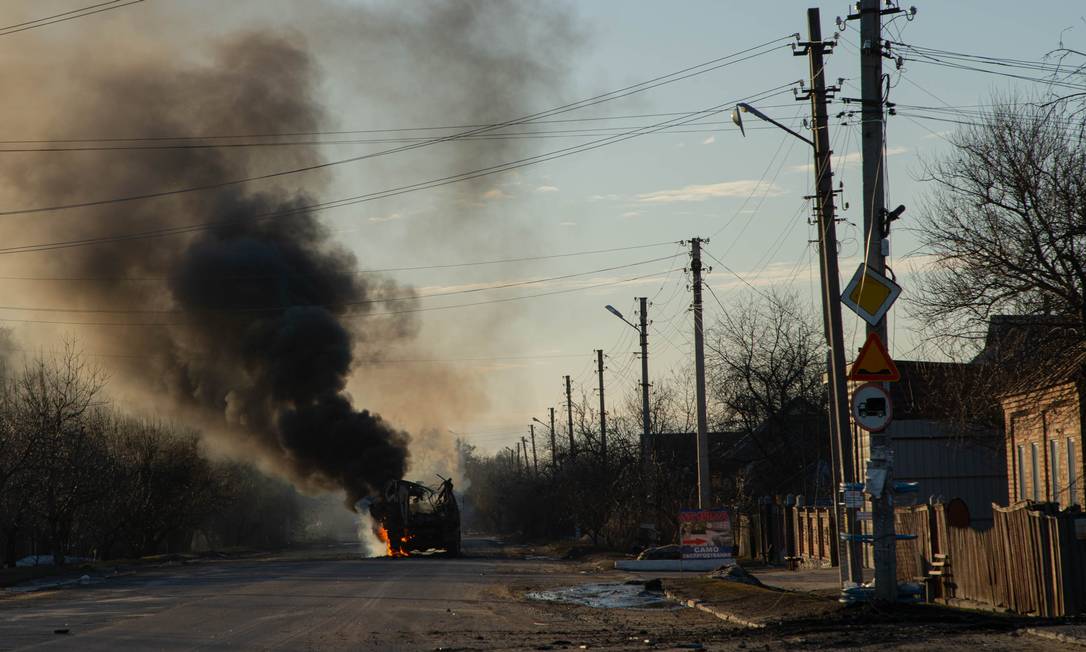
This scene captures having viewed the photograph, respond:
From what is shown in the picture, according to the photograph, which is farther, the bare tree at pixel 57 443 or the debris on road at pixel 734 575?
the bare tree at pixel 57 443

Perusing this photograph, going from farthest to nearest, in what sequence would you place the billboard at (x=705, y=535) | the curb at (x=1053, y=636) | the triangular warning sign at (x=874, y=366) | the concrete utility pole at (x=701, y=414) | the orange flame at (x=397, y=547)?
the orange flame at (x=397, y=547)
the concrete utility pole at (x=701, y=414)
the billboard at (x=705, y=535)
the triangular warning sign at (x=874, y=366)
the curb at (x=1053, y=636)

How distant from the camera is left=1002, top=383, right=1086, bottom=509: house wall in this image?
2170 centimetres

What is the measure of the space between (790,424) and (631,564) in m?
21.7

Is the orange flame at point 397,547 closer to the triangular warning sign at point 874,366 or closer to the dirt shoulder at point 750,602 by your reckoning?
the dirt shoulder at point 750,602

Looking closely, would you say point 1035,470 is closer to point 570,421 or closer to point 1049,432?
point 1049,432

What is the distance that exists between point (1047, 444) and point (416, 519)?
83.1 feet

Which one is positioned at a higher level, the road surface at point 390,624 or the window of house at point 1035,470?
the window of house at point 1035,470

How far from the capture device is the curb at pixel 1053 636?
10898mm

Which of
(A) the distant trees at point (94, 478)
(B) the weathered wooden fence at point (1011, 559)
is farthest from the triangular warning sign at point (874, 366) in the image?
(A) the distant trees at point (94, 478)

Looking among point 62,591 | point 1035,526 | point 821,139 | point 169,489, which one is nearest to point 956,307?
point 821,139

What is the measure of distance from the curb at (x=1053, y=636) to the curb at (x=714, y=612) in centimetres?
338

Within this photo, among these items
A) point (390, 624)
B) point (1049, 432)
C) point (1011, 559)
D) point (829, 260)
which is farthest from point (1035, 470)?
point (390, 624)

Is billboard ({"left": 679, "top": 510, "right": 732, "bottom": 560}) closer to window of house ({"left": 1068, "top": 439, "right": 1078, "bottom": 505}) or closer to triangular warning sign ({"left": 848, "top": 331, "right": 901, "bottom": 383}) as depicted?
window of house ({"left": 1068, "top": 439, "right": 1078, "bottom": 505})

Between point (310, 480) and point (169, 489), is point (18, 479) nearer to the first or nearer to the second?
point (310, 480)
